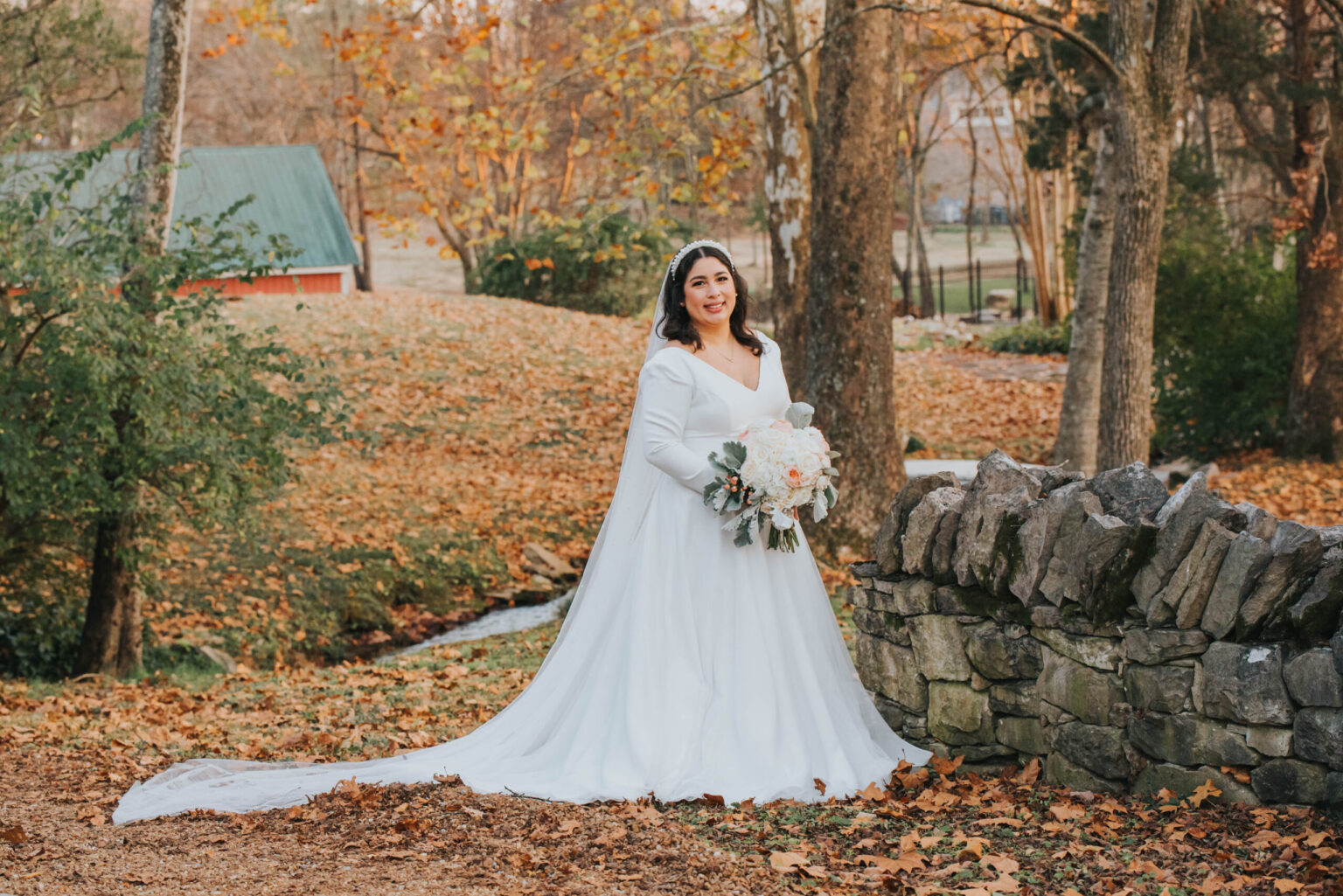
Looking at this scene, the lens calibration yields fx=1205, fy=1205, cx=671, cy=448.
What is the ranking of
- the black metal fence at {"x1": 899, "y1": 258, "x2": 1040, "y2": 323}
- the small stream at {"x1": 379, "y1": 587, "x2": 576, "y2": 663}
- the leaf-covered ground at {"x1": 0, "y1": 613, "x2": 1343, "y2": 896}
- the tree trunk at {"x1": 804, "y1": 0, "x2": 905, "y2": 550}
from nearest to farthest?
the leaf-covered ground at {"x1": 0, "y1": 613, "x2": 1343, "y2": 896} < the tree trunk at {"x1": 804, "y1": 0, "x2": 905, "y2": 550} < the small stream at {"x1": 379, "y1": 587, "x2": 576, "y2": 663} < the black metal fence at {"x1": 899, "y1": 258, "x2": 1040, "y2": 323}

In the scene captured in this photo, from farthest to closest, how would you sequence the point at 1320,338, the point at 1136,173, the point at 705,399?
the point at 1320,338 → the point at 1136,173 → the point at 705,399

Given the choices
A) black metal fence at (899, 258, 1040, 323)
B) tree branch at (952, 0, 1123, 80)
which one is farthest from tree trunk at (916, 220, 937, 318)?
tree branch at (952, 0, 1123, 80)

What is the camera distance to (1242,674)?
4125 millimetres

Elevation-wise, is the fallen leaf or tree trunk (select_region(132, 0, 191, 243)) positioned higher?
tree trunk (select_region(132, 0, 191, 243))

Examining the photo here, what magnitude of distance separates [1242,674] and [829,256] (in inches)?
252

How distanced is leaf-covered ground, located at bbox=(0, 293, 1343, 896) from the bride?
0.18m

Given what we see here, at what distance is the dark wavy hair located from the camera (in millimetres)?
5488

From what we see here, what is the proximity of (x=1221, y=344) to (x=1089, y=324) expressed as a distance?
3.49m

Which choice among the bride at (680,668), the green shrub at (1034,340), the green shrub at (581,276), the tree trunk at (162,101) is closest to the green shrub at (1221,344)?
the green shrub at (1034,340)

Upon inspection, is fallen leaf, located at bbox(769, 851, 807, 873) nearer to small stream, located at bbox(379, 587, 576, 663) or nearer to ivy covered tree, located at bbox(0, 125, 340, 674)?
ivy covered tree, located at bbox(0, 125, 340, 674)

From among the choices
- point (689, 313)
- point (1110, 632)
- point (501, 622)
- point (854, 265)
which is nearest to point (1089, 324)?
point (854, 265)

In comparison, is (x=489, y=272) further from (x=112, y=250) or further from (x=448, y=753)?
(x=448, y=753)

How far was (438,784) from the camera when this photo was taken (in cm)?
507

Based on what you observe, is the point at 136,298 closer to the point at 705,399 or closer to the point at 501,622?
the point at 501,622
